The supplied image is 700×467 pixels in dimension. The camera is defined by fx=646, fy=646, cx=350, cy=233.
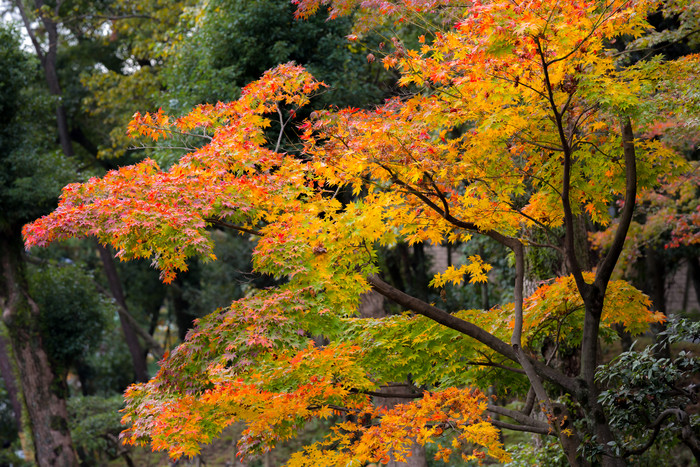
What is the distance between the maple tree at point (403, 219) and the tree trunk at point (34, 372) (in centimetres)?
879

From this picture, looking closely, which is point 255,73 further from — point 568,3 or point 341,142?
point 568,3

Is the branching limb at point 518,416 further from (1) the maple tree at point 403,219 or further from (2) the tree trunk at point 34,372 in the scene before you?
(2) the tree trunk at point 34,372

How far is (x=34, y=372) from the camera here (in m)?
13.5

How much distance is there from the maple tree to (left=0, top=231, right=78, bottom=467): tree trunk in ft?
28.8

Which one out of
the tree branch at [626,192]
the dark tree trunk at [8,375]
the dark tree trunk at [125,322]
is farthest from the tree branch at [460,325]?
the dark tree trunk at [8,375]

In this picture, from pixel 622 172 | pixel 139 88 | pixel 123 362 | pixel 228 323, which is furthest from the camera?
pixel 123 362

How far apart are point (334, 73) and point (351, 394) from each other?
21.6 feet

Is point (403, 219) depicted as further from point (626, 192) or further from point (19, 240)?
point (19, 240)

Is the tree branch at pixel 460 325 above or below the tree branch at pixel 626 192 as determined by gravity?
below

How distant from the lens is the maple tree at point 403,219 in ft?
17.1

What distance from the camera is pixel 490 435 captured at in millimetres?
5645

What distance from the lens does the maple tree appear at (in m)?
5.22

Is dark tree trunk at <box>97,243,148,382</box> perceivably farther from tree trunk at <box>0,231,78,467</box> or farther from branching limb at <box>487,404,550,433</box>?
branching limb at <box>487,404,550,433</box>

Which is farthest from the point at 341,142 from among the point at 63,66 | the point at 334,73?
the point at 63,66
